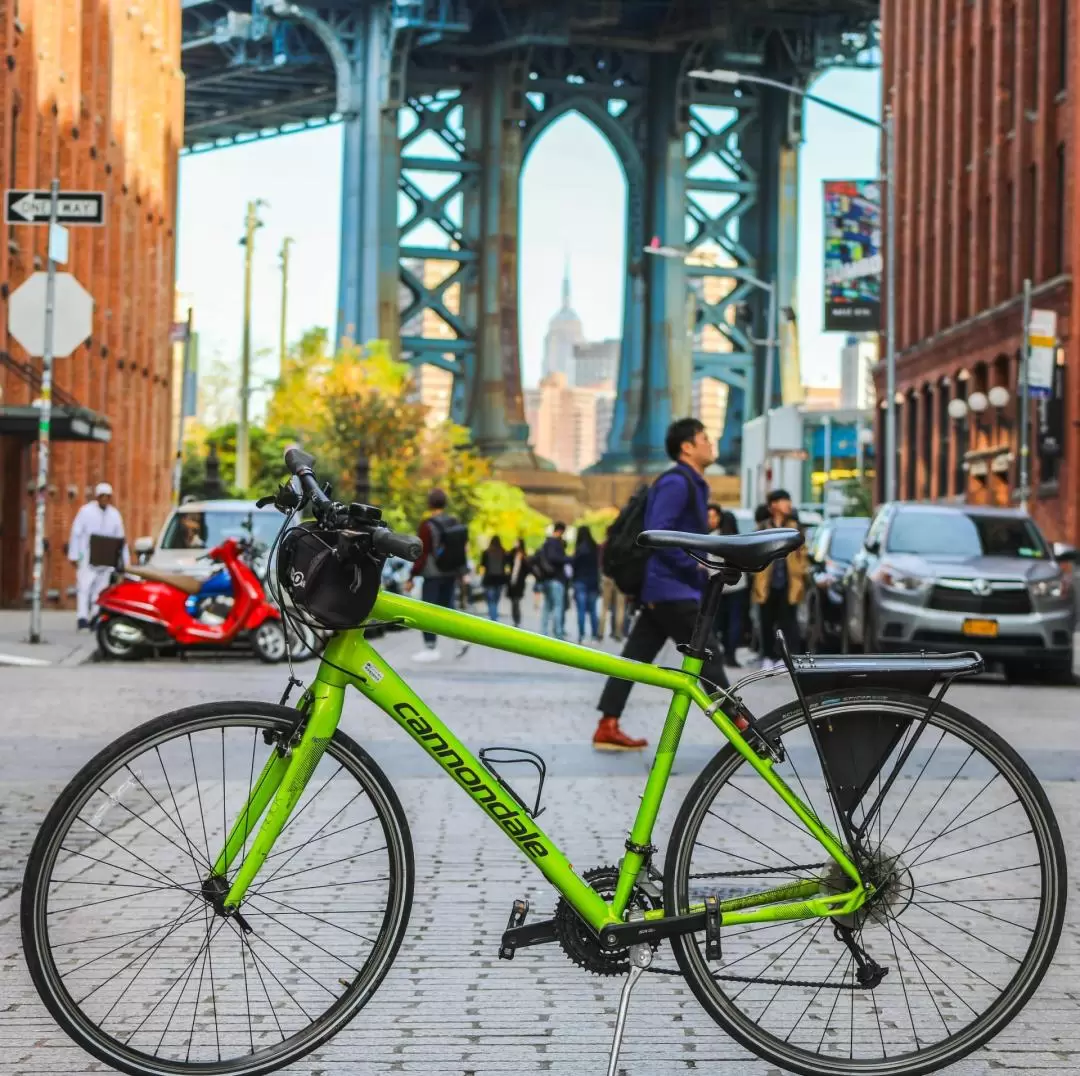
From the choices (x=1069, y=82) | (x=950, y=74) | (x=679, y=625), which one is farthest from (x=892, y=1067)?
(x=950, y=74)

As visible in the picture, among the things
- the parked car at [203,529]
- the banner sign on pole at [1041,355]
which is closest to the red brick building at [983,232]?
the banner sign on pole at [1041,355]

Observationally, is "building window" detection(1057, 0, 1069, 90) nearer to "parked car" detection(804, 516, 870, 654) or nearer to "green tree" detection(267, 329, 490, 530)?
"parked car" detection(804, 516, 870, 654)

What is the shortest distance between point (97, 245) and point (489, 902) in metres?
37.9

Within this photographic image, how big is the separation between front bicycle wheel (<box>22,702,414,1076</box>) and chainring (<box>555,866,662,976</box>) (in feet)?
1.12

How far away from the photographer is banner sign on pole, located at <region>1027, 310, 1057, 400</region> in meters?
38.2

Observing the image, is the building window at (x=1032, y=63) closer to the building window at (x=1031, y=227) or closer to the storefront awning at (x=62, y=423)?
the building window at (x=1031, y=227)

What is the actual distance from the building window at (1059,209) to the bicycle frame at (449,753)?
132 ft

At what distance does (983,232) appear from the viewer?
5084cm

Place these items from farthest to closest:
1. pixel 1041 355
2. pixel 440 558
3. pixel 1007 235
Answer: pixel 1007 235 → pixel 1041 355 → pixel 440 558

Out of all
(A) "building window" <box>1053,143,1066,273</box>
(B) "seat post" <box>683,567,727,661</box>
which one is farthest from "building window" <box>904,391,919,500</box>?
(B) "seat post" <box>683,567,727,661</box>

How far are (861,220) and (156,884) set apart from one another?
37.1 metres

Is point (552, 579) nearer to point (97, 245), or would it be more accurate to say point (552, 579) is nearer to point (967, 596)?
point (967, 596)

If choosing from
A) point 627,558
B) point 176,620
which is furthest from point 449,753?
point 176,620

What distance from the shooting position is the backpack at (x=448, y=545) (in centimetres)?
2320
